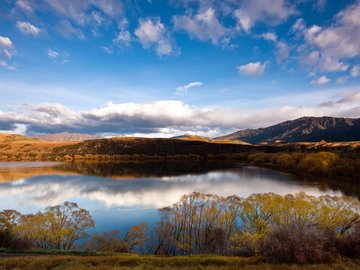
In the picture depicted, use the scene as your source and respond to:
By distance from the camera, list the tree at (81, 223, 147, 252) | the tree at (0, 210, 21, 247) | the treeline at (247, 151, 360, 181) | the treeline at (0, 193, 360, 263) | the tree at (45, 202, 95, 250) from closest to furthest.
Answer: the tree at (0, 210, 21, 247)
the tree at (81, 223, 147, 252)
the treeline at (0, 193, 360, 263)
the tree at (45, 202, 95, 250)
the treeline at (247, 151, 360, 181)

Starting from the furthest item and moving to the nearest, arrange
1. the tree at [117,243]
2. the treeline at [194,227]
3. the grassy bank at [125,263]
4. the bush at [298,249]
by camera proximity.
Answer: the treeline at [194,227]
the tree at [117,243]
the bush at [298,249]
the grassy bank at [125,263]

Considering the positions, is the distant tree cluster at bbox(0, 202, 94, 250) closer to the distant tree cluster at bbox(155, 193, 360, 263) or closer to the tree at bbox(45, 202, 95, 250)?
the tree at bbox(45, 202, 95, 250)

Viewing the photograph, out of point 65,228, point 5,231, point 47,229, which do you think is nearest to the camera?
point 5,231

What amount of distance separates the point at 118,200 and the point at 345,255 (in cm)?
5196

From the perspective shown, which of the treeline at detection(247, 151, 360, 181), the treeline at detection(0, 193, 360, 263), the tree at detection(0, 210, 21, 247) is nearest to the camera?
the tree at detection(0, 210, 21, 247)

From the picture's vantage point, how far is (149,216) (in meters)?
47.9

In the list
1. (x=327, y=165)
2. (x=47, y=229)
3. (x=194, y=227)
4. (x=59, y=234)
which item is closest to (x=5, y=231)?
(x=59, y=234)

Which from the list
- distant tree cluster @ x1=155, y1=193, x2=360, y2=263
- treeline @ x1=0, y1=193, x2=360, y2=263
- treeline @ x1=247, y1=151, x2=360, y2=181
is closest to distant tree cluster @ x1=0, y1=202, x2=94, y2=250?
treeline @ x1=0, y1=193, x2=360, y2=263

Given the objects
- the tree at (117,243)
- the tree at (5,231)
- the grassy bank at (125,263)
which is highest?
the grassy bank at (125,263)

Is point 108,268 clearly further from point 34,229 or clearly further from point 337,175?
point 337,175

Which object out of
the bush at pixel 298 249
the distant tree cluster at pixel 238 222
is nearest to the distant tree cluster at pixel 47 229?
the distant tree cluster at pixel 238 222

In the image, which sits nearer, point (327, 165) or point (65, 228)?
point (65, 228)

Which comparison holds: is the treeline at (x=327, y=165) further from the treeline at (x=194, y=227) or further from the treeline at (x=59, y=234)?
the treeline at (x=59, y=234)

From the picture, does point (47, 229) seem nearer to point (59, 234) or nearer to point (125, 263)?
point (59, 234)
